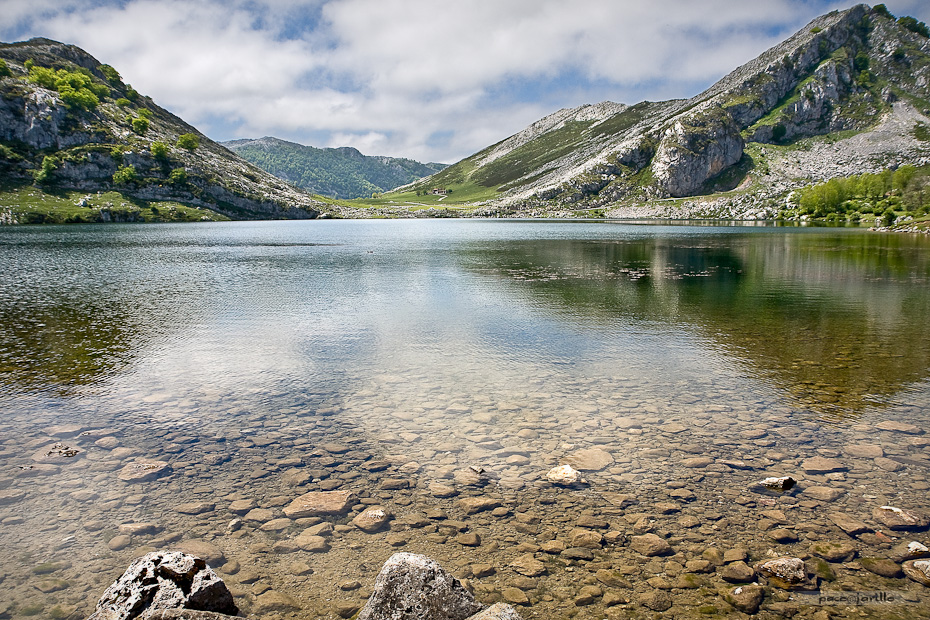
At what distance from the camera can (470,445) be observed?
12.6 m

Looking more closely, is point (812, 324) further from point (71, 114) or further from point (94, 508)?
point (71, 114)

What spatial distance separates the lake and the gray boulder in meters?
1.59

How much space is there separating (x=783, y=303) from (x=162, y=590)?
3641 cm

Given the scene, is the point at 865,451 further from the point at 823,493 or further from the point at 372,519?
the point at 372,519

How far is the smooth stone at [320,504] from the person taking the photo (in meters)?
9.72

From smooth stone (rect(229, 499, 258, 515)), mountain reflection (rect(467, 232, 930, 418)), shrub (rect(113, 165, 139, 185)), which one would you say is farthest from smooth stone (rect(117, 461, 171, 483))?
shrub (rect(113, 165, 139, 185))

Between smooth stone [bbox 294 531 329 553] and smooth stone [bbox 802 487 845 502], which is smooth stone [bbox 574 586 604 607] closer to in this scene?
smooth stone [bbox 294 531 329 553]

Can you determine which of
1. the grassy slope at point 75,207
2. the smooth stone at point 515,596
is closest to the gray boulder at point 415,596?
the smooth stone at point 515,596

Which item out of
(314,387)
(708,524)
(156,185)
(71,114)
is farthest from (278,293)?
(71,114)

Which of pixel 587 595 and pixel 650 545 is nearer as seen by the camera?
pixel 587 595

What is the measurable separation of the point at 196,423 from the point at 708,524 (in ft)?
44.2

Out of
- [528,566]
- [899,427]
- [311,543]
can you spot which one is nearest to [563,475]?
[528,566]

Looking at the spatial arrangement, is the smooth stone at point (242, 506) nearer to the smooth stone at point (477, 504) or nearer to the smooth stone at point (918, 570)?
the smooth stone at point (477, 504)

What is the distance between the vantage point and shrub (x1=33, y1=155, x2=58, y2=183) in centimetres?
16775
